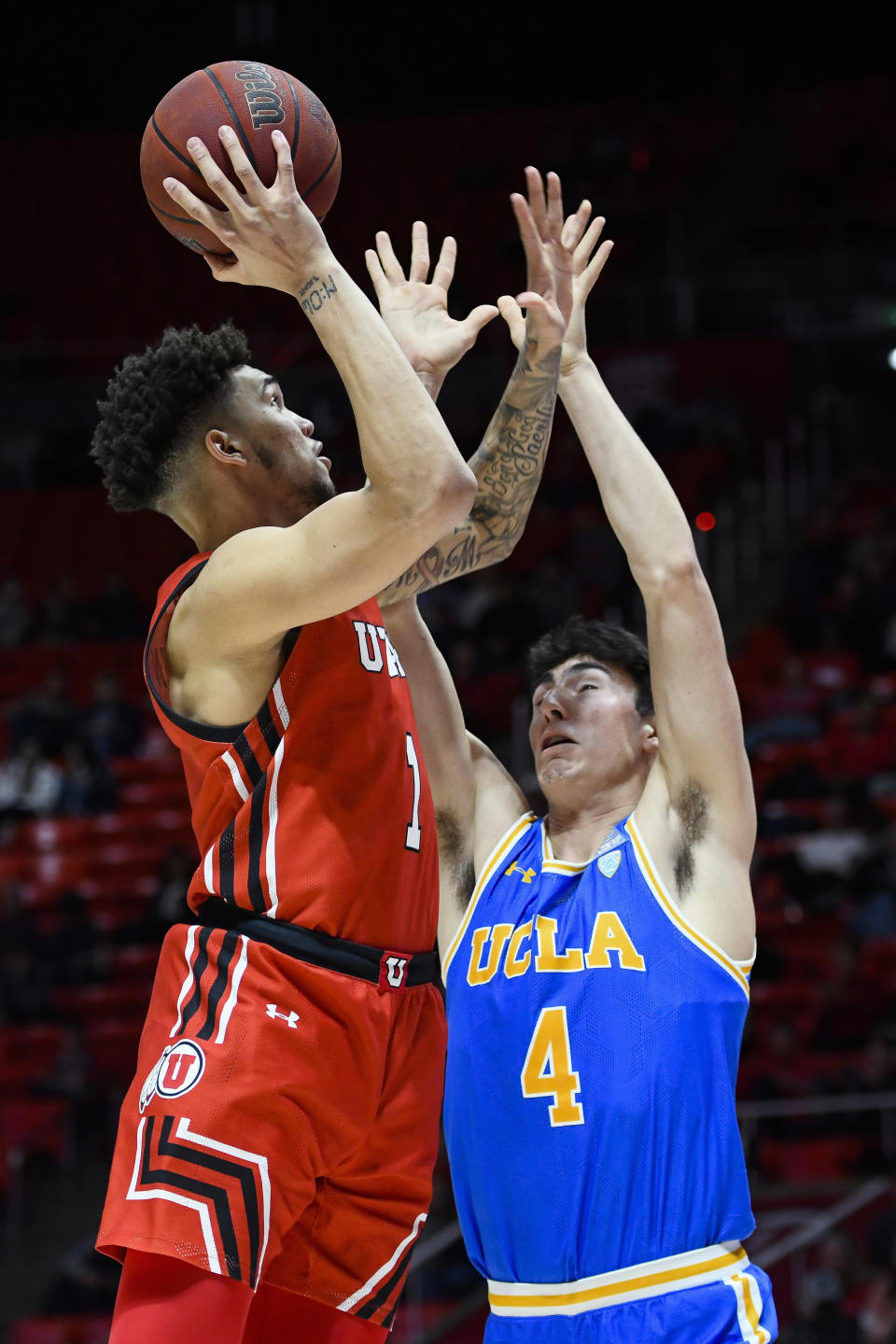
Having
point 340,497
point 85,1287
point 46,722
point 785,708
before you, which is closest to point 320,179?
point 340,497

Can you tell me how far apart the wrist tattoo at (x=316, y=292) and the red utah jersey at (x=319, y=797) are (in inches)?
21.9

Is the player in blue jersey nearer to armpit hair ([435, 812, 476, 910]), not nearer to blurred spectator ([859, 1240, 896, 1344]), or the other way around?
armpit hair ([435, 812, 476, 910])

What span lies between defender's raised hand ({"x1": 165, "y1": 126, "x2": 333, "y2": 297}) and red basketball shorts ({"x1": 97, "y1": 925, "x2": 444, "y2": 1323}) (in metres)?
1.28

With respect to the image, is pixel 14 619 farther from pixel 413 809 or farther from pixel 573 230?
pixel 413 809

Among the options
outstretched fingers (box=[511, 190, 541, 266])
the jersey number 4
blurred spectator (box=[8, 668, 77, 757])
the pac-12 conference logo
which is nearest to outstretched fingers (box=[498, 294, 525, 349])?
outstretched fingers (box=[511, 190, 541, 266])

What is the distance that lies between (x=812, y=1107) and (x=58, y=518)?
1093 centimetres

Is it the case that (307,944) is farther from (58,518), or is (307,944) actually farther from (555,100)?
(555,100)

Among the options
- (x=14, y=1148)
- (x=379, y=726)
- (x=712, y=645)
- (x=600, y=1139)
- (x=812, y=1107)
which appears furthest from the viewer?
(x=14, y=1148)

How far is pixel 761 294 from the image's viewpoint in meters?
17.4

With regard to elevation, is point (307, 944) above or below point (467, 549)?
below

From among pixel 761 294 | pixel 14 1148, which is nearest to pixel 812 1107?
pixel 14 1148

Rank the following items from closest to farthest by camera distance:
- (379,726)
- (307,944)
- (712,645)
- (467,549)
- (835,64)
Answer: (307,944) → (379,726) → (712,645) → (467,549) → (835,64)

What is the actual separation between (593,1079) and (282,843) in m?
0.99

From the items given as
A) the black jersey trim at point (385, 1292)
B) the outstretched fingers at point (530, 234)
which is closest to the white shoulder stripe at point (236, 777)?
the black jersey trim at point (385, 1292)
